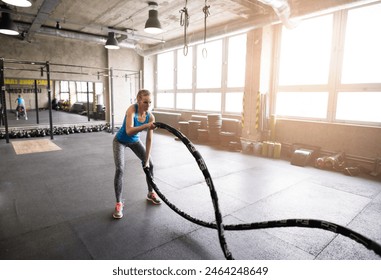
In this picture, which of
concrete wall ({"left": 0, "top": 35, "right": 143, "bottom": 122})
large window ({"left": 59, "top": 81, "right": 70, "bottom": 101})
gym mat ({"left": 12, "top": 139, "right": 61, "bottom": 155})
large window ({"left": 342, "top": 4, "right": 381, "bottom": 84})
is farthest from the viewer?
large window ({"left": 59, "top": 81, "right": 70, "bottom": 101})

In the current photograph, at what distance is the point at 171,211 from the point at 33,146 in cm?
584

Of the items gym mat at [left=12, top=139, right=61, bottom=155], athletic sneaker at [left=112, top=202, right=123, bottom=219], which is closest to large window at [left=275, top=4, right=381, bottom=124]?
athletic sneaker at [left=112, top=202, right=123, bottom=219]

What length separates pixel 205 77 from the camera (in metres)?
9.21

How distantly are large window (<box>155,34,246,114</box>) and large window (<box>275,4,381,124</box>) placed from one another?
167 centimetres

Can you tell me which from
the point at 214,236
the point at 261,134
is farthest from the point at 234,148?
the point at 214,236

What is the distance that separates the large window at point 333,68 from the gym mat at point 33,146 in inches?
257

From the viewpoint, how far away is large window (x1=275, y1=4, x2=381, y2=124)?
5.16 meters

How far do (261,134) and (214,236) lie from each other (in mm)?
4699

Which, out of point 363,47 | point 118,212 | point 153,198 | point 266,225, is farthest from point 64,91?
point 266,225

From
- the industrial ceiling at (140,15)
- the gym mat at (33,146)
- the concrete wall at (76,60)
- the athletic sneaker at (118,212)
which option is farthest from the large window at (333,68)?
the gym mat at (33,146)

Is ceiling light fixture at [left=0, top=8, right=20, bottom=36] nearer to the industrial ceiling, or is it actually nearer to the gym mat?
the industrial ceiling

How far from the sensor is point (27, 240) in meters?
2.39

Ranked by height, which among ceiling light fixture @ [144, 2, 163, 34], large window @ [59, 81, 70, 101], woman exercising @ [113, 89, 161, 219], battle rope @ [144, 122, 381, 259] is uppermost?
ceiling light fixture @ [144, 2, 163, 34]

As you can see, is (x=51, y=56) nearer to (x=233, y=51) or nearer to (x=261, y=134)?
(x=233, y=51)
